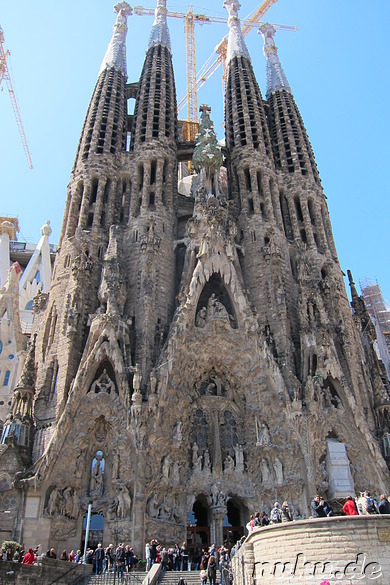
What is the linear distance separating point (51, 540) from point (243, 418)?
8361 millimetres

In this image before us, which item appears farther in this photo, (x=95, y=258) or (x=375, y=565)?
(x=95, y=258)

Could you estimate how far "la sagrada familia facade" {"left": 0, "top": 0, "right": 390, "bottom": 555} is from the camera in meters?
18.8

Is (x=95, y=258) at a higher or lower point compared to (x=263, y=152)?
lower

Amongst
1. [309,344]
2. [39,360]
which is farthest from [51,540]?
[309,344]

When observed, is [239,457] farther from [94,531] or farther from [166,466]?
[94,531]

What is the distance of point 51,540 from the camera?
57.2 ft

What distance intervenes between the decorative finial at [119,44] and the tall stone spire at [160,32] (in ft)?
6.10

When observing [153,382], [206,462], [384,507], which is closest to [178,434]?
[206,462]

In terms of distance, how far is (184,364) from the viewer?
21469mm

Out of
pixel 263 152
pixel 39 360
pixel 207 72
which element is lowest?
pixel 39 360

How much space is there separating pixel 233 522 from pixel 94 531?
5646 mm

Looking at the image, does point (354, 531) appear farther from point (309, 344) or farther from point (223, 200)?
point (223, 200)

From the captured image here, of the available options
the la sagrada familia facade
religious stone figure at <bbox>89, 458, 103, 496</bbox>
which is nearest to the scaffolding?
the la sagrada familia facade

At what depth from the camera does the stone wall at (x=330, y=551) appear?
10852mm
